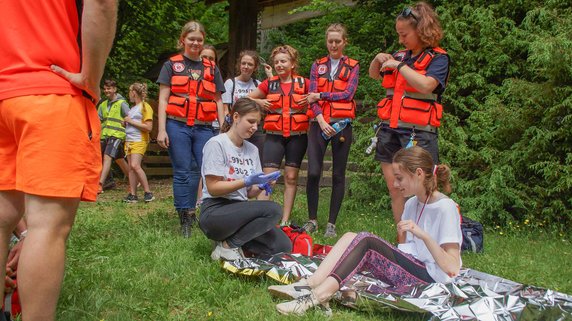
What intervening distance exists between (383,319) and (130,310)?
4.65ft

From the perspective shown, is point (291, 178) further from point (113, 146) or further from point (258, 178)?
point (113, 146)

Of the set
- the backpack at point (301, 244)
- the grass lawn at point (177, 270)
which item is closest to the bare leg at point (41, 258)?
the grass lawn at point (177, 270)

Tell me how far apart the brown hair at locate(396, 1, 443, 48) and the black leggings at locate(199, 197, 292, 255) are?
1.75 metres

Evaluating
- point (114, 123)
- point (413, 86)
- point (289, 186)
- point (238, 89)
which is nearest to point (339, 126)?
point (289, 186)

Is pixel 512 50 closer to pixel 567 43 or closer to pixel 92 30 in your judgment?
pixel 567 43

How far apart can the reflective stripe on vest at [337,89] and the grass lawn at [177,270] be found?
1190 mm

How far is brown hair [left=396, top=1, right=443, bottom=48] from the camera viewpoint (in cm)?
447

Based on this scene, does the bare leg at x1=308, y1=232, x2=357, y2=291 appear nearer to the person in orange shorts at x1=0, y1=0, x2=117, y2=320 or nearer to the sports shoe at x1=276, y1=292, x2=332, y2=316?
the sports shoe at x1=276, y1=292, x2=332, y2=316

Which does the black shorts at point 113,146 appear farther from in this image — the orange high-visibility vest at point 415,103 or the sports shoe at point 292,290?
the sports shoe at point 292,290

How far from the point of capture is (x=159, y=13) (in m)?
15.8

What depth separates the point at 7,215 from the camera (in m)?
2.47

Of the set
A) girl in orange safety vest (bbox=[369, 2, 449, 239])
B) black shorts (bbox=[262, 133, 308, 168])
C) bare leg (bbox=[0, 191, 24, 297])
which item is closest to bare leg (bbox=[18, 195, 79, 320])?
bare leg (bbox=[0, 191, 24, 297])

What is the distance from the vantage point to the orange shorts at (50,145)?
223 cm

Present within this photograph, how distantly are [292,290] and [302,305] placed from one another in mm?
196
